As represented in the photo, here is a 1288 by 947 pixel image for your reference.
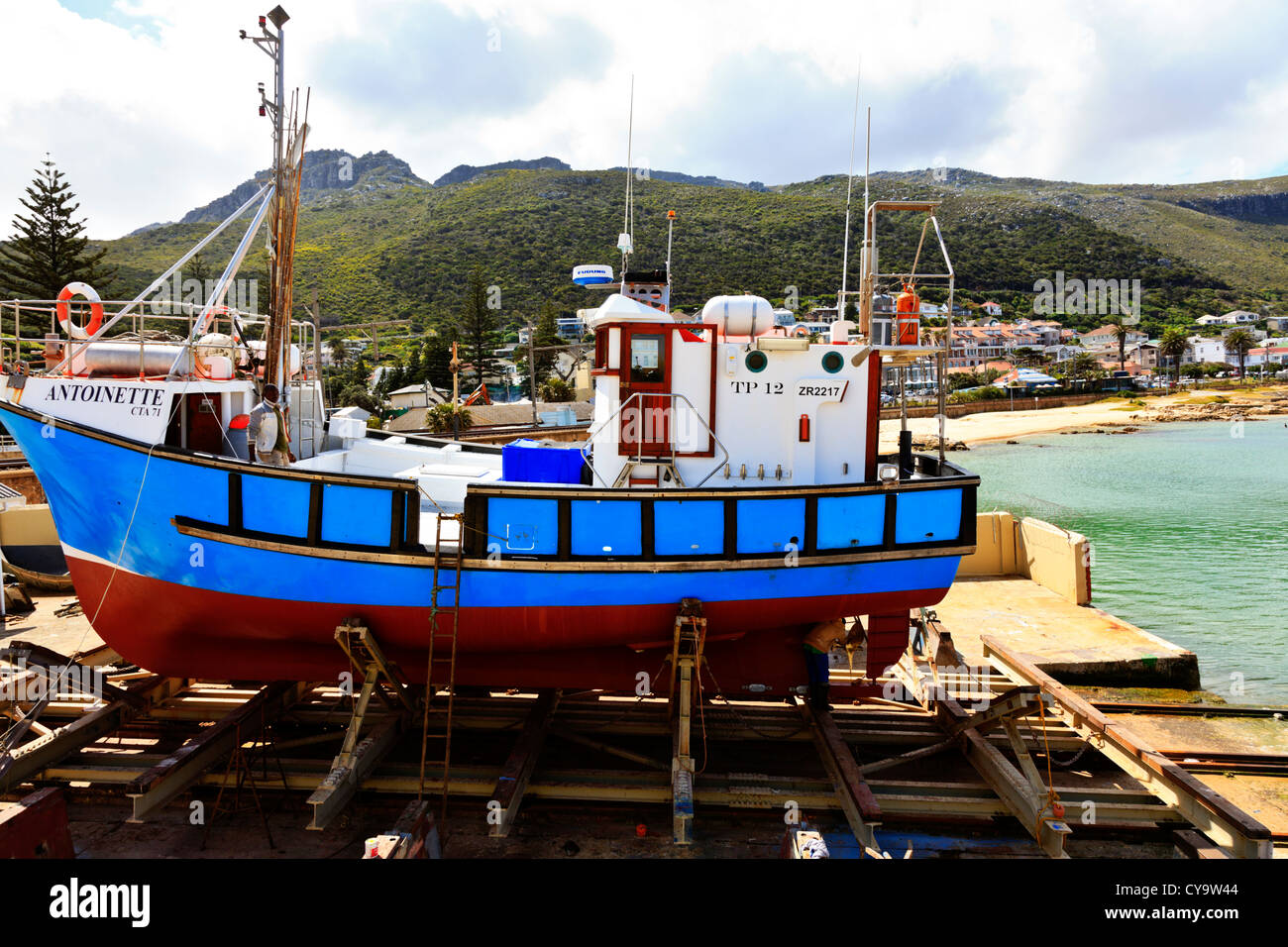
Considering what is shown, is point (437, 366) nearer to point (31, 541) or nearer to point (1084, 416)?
point (31, 541)

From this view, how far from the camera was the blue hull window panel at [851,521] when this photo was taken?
7.27 metres

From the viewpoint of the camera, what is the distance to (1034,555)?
47.2ft

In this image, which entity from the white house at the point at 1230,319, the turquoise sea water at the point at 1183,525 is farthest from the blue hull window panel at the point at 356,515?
the white house at the point at 1230,319

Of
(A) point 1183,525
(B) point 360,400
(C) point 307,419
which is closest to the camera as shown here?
(C) point 307,419

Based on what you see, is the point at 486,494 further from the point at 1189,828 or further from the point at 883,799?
the point at 1189,828

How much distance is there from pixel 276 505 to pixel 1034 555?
1289 centimetres

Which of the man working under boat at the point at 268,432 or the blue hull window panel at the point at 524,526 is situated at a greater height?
the man working under boat at the point at 268,432

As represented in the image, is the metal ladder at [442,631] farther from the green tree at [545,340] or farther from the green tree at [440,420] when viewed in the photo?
the green tree at [545,340]

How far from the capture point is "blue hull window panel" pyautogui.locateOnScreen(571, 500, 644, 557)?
23.0ft

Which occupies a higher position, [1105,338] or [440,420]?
[1105,338]

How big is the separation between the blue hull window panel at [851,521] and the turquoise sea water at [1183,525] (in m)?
7.96

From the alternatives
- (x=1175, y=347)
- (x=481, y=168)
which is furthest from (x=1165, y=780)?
(x=481, y=168)

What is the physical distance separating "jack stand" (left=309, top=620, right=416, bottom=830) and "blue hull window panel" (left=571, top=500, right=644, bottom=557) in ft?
6.64

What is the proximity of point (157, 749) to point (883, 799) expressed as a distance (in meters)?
6.81
